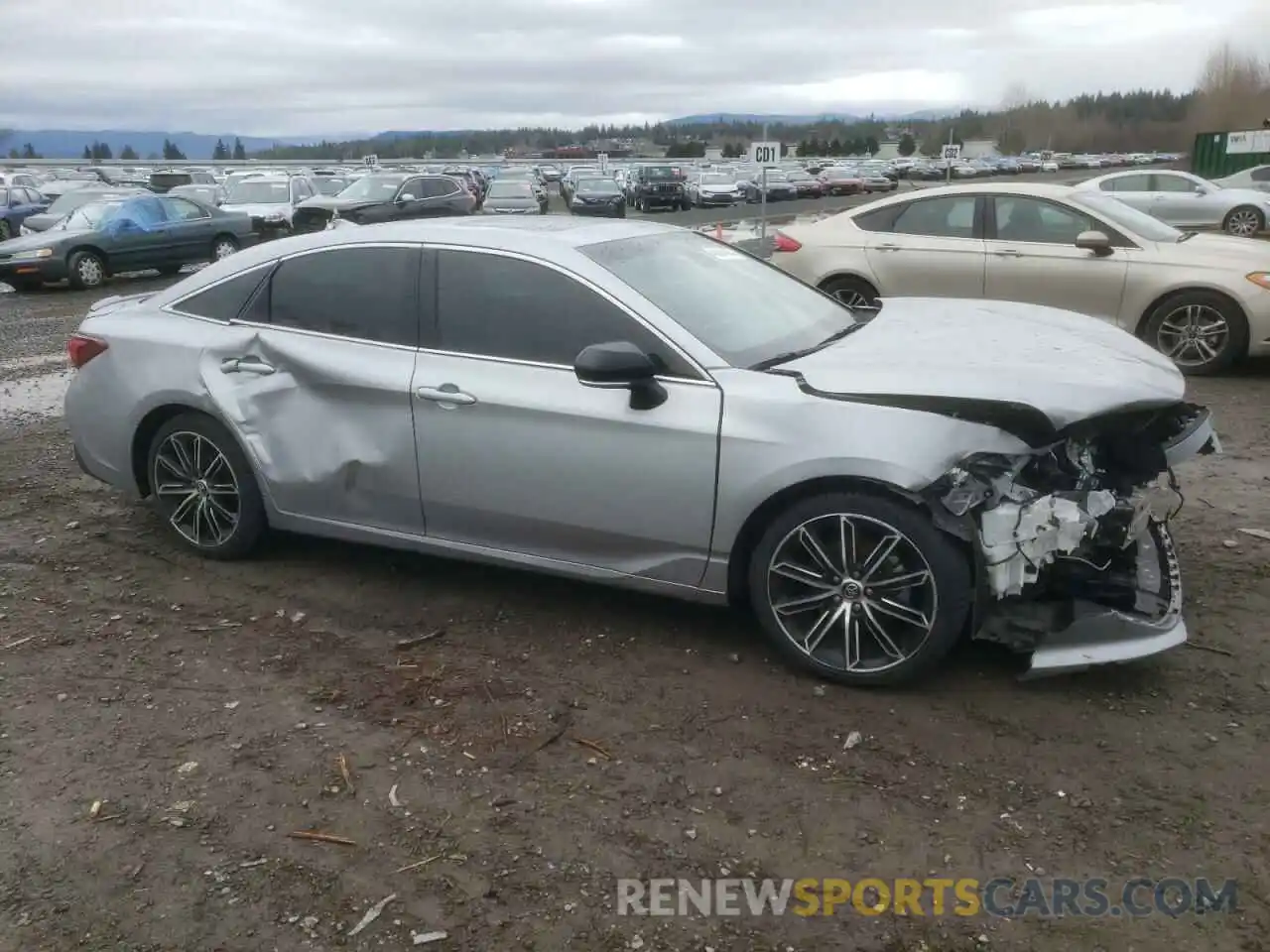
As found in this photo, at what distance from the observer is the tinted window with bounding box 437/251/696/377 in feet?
13.4

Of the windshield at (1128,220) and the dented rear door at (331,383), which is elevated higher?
the windshield at (1128,220)

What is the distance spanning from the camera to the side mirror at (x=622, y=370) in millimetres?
3764

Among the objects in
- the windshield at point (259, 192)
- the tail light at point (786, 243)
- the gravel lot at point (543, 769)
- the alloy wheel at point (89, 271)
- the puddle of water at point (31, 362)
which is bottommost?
the gravel lot at point (543, 769)

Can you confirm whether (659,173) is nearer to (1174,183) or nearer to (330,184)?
(330,184)

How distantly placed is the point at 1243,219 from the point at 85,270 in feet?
70.4

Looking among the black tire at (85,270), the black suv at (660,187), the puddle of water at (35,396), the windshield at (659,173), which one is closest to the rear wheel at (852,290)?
the puddle of water at (35,396)

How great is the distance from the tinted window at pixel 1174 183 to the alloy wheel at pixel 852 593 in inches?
840

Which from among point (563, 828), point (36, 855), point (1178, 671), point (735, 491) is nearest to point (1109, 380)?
point (1178, 671)

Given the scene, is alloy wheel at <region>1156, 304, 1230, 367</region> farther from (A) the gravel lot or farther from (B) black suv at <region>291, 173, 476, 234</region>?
(B) black suv at <region>291, 173, 476, 234</region>

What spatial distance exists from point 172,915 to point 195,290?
3156 mm

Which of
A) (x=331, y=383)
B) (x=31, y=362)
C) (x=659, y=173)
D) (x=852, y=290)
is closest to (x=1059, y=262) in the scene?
(x=852, y=290)

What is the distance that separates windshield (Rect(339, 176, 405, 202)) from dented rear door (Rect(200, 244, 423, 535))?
1875cm

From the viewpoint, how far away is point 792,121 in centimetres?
17650

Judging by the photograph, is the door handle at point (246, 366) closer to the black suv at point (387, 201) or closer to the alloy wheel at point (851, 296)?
the alloy wheel at point (851, 296)
